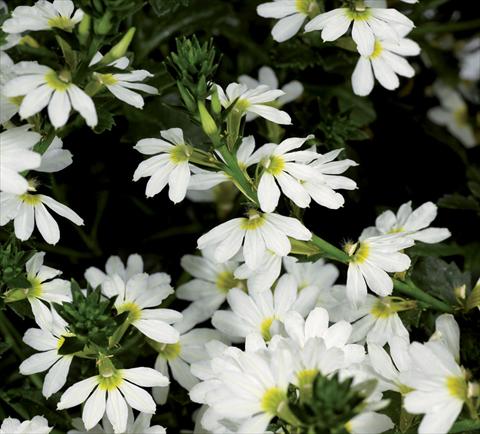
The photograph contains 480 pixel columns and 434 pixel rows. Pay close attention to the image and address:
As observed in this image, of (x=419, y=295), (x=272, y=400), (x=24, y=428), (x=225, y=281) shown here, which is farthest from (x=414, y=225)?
(x=24, y=428)

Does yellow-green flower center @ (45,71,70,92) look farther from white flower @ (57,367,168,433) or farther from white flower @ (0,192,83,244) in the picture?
white flower @ (57,367,168,433)

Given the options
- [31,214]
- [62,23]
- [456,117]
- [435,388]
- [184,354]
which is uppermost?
[62,23]

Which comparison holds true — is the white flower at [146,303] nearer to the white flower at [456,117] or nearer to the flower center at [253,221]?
the flower center at [253,221]

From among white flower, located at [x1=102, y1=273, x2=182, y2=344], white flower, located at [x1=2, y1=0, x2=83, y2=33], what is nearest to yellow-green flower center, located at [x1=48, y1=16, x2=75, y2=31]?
white flower, located at [x1=2, y1=0, x2=83, y2=33]

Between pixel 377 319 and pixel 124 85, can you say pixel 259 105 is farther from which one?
pixel 377 319

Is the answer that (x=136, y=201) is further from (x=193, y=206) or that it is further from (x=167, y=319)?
(x=167, y=319)

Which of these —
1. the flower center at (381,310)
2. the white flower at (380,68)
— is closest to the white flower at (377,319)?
Answer: the flower center at (381,310)
